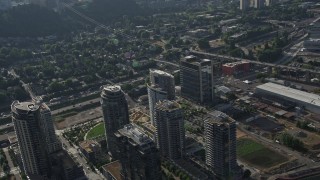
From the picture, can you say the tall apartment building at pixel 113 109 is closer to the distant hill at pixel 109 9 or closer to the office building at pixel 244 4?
the distant hill at pixel 109 9

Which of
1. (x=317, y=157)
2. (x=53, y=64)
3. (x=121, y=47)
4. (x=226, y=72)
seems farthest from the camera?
(x=121, y=47)

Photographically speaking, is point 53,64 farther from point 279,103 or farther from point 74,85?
point 279,103

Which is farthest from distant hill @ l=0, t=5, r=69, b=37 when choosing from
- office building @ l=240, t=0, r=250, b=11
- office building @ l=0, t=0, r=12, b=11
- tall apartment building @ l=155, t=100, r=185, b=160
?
tall apartment building @ l=155, t=100, r=185, b=160

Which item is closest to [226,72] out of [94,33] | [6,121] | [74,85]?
[74,85]

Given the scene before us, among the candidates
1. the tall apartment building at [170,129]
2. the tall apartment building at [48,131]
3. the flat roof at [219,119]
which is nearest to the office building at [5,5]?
the tall apartment building at [48,131]

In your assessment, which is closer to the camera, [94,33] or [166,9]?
[94,33]

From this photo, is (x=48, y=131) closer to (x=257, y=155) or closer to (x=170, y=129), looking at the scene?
(x=170, y=129)

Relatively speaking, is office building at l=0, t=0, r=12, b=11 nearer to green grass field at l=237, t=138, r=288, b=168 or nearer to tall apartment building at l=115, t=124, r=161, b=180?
tall apartment building at l=115, t=124, r=161, b=180
